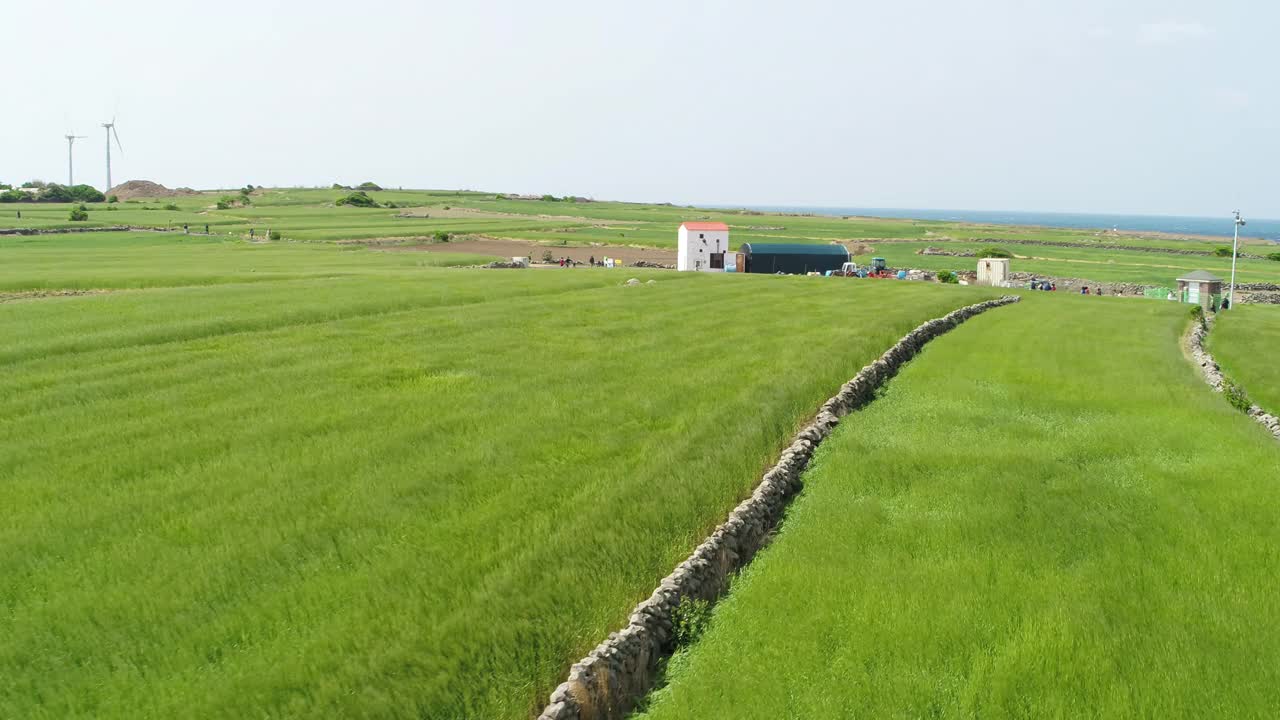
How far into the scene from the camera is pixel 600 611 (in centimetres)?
965

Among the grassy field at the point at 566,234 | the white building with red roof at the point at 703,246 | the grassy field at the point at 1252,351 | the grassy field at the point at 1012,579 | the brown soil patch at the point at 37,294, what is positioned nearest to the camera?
the grassy field at the point at 1012,579

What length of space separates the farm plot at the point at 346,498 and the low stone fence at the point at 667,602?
0.39m

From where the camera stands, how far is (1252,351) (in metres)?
32.8

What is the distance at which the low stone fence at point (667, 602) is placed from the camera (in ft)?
26.3

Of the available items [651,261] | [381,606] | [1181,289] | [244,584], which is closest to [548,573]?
[381,606]

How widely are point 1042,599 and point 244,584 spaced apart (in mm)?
9427

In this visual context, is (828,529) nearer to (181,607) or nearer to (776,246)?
(181,607)

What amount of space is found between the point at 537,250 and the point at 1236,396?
85.3m

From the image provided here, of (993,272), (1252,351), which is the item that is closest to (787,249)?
(993,272)

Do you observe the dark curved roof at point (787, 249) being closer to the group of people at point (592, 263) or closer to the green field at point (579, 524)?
the group of people at point (592, 263)

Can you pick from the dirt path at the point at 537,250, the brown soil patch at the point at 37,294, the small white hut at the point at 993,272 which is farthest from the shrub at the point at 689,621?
the dirt path at the point at 537,250

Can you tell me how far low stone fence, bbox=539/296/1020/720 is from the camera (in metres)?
8.03

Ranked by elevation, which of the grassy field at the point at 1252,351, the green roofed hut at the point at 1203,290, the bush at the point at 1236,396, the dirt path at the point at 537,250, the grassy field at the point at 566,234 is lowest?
the bush at the point at 1236,396

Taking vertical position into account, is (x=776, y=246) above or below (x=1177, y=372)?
above
